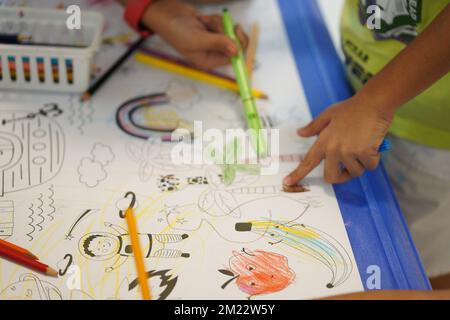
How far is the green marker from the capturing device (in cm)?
67

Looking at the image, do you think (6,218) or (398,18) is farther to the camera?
(398,18)

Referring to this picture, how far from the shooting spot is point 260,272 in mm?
538

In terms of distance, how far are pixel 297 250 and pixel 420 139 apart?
0.91ft

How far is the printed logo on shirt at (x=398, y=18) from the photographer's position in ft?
2.18

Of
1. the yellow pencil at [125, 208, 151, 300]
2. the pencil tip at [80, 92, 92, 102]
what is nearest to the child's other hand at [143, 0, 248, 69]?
the pencil tip at [80, 92, 92, 102]

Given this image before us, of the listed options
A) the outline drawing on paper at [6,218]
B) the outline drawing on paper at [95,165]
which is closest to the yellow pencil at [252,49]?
the outline drawing on paper at [95,165]

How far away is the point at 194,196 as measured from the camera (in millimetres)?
606

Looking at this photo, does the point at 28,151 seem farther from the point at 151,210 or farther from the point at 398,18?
the point at 398,18

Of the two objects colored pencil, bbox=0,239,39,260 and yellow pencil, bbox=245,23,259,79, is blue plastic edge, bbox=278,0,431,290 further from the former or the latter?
colored pencil, bbox=0,239,39,260

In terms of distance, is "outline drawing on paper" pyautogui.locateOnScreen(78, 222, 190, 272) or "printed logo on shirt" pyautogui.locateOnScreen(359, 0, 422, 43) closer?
"outline drawing on paper" pyautogui.locateOnScreen(78, 222, 190, 272)

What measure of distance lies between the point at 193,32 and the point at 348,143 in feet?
0.86

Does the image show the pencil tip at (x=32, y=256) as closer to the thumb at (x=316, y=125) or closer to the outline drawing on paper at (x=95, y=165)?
the outline drawing on paper at (x=95, y=165)

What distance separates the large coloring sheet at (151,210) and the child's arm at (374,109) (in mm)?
32

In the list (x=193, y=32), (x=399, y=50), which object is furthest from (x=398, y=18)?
(x=193, y=32)
